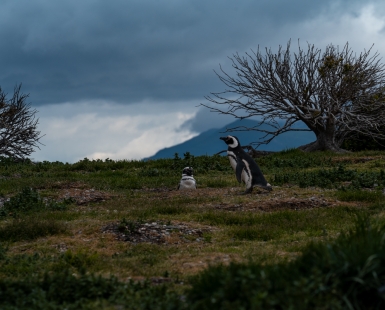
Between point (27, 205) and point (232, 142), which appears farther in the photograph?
point (232, 142)

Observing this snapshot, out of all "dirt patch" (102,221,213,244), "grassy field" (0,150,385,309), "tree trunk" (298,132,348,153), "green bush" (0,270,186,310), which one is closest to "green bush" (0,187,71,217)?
"grassy field" (0,150,385,309)

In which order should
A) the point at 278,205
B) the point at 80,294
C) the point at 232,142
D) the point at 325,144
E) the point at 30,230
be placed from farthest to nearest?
the point at 325,144, the point at 232,142, the point at 278,205, the point at 30,230, the point at 80,294

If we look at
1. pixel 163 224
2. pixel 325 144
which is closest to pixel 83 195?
pixel 163 224

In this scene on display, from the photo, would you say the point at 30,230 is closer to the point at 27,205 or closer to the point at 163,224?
the point at 163,224

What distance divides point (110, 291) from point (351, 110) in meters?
25.9

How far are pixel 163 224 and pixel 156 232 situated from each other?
0.56 metres

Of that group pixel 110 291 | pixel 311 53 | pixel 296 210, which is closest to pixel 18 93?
pixel 311 53

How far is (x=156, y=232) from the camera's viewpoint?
11.0 m

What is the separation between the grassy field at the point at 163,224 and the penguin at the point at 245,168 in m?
0.29

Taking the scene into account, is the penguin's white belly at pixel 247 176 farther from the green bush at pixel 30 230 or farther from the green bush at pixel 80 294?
the green bush at pixel 80 294

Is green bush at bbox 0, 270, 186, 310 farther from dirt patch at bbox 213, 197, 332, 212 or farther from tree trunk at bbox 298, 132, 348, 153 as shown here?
tree trunk at bbox 298, 132, 348, 153

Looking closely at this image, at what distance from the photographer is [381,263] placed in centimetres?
558

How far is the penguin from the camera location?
15.6 meters

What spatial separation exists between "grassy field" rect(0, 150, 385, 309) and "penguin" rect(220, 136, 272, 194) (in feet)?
0.94
